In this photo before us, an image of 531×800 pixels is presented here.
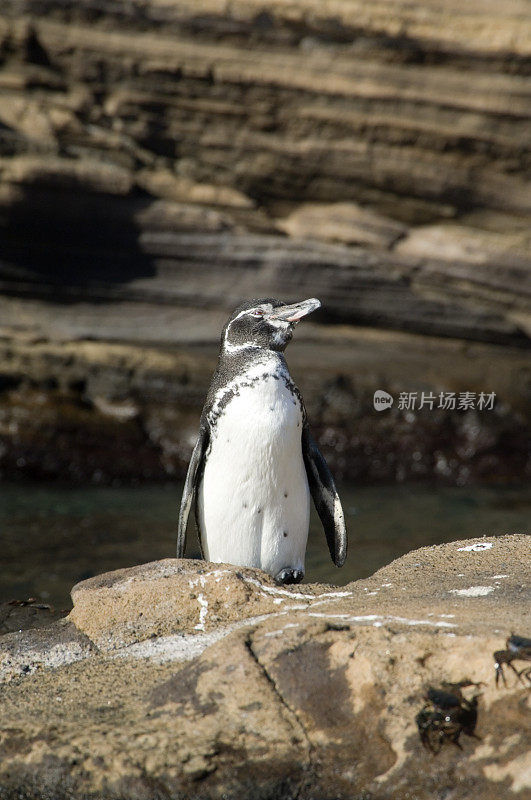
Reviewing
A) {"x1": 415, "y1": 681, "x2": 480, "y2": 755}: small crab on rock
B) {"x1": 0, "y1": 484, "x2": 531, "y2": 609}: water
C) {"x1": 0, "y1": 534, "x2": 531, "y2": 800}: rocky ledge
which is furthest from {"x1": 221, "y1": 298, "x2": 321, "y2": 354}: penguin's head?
{"x1": 415, "y1": 681, "x2": 480, "y2": 755}: small crab on rock

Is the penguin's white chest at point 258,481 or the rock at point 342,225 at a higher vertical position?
the rock at point 342,225

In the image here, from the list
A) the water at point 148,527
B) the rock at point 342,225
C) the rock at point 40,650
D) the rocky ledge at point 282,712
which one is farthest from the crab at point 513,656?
the rock at point 342,225

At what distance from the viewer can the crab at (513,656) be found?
2219 millimetres

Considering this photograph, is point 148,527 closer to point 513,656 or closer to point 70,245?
point 70,245

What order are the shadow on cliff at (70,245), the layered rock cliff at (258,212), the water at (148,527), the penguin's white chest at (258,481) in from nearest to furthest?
1. the penguin's white chest at (258,481)
2. the water at (148,527)
3. the layered rock cliff at (258,212)
4. the shadow on cliff at (70,245)

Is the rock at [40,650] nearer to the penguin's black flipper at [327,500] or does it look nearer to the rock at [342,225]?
the penguin's black flipper at [327,500]

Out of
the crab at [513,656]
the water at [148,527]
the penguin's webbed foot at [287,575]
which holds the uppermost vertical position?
the crab at [513,656]

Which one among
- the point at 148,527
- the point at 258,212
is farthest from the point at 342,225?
the point at 148,527

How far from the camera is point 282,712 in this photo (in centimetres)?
228

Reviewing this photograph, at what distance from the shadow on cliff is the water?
195 centimetres

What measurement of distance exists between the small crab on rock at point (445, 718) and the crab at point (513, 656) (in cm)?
7

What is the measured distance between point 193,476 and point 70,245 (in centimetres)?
504

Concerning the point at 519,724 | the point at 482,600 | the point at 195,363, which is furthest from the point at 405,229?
the point at 519,724

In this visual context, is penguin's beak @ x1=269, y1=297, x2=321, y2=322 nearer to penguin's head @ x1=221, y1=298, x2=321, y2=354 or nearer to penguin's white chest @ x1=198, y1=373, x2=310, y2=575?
penguin's head @ x1=221, y1=298, x2=321, y2=354
